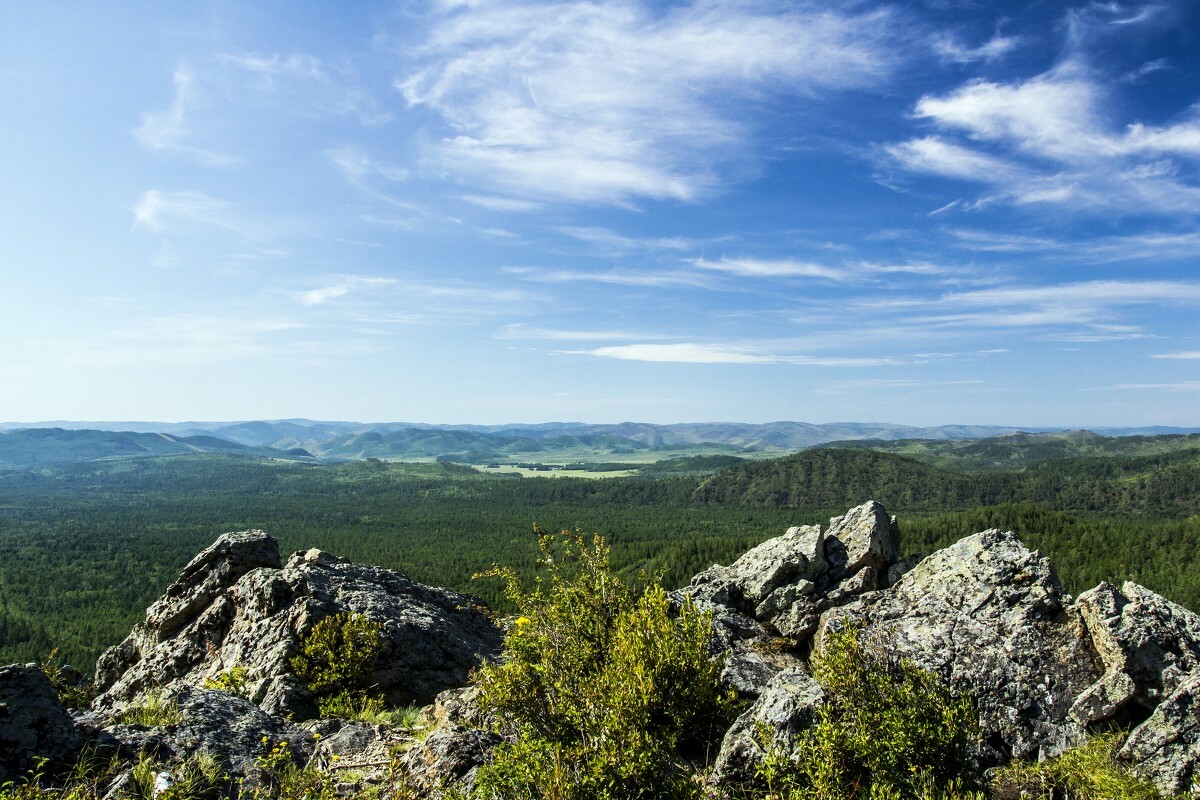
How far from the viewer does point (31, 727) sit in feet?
28.3

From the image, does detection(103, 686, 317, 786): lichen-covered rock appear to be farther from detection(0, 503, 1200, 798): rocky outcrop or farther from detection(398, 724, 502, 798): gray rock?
detection(398, 724, 502, 798): gray rock

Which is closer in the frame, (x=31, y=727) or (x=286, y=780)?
(x=31, y=727)

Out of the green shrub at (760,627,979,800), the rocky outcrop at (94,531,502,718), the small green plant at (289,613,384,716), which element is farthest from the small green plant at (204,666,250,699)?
the green shrub at (760,627,979,800)

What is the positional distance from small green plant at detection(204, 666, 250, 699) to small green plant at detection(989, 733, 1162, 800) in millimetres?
17562

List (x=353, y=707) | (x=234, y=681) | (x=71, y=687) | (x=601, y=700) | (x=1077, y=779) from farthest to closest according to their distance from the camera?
1. (x=71, y=687)
2. (x=234, y=681)
3. (x=353, y=707)
4. (x=601, y=700)
5. (x=1077, y=779)

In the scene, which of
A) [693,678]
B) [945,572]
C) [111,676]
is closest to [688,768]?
[693,678]

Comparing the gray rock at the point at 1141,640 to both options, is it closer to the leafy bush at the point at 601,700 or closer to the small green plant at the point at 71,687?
the leafy bush at the point at 601,700

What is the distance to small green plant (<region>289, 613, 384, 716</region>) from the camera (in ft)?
50.5

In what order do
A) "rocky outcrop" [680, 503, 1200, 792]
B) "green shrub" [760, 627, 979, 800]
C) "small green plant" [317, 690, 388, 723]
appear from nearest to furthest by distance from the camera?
"green shrub" [760, 627, 979, 800] < "rocky outcrop" [680, 503, 1200, 792] < "small green plant" [317, 690, 388, 723]

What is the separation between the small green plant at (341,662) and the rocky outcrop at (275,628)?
1.26ft

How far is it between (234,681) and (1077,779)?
63.0 feet

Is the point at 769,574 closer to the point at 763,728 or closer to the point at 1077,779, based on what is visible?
the point at 1077,779

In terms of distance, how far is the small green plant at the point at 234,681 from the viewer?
52.3 feet

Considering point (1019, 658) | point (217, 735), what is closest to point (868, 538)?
point (1019, 658)
